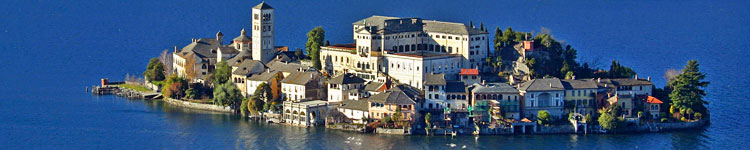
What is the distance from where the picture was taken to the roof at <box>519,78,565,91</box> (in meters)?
116

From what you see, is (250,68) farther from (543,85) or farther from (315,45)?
(543,85)

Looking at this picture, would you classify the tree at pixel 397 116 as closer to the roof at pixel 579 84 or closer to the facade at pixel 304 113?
the facade at pixel 304 113

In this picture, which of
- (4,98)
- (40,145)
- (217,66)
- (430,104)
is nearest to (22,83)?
(4,98)

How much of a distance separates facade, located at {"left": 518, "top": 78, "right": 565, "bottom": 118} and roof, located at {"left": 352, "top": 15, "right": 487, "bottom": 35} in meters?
10.7

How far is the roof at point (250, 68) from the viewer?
424ft

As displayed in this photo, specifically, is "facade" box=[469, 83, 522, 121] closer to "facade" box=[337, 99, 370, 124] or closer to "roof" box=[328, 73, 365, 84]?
"facade" box=[337, 99, 370, 124]

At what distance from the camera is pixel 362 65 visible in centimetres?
12625

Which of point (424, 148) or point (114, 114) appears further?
point (114, 114)

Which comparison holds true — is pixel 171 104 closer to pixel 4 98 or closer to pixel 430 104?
pixel 4 98

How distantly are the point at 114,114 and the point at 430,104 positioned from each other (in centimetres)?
2442

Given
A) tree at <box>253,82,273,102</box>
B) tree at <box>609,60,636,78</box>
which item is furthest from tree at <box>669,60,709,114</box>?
tree at <box>253,82,273,102</box>

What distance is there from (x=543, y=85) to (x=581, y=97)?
2.91m

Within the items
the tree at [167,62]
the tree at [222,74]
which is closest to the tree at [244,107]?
the tree at [222,74]

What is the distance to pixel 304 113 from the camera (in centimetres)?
11744
